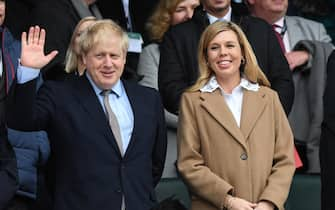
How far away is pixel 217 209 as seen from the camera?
5484mm

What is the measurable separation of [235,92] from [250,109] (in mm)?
157

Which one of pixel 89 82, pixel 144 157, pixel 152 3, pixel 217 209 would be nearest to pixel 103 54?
pixel 89 82

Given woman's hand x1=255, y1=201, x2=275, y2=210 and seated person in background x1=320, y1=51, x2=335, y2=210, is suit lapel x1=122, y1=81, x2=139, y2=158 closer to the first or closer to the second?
woman's hand x1=255, y1=201, x2=275, y2=210

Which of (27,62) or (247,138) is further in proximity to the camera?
(247,138)

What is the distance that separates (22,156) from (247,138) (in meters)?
1.28

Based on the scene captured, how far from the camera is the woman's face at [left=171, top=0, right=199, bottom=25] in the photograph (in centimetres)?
691

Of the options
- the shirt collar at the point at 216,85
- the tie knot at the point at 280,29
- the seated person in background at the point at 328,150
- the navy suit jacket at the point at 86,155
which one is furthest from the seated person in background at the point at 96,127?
the tie knot at the point at 280,29

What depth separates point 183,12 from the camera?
693cm

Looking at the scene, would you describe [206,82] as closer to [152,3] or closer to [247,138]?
[247,138]

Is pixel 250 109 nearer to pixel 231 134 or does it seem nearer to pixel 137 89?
pixel 231 134

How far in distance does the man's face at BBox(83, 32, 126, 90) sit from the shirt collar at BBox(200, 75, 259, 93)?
558 mm

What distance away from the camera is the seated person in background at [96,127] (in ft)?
17.2

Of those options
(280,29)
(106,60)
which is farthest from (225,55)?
(280,29)

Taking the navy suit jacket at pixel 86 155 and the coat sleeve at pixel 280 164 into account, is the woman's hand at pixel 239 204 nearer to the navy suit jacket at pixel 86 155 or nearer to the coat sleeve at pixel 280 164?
the coat sleeve at pixel 280 164
